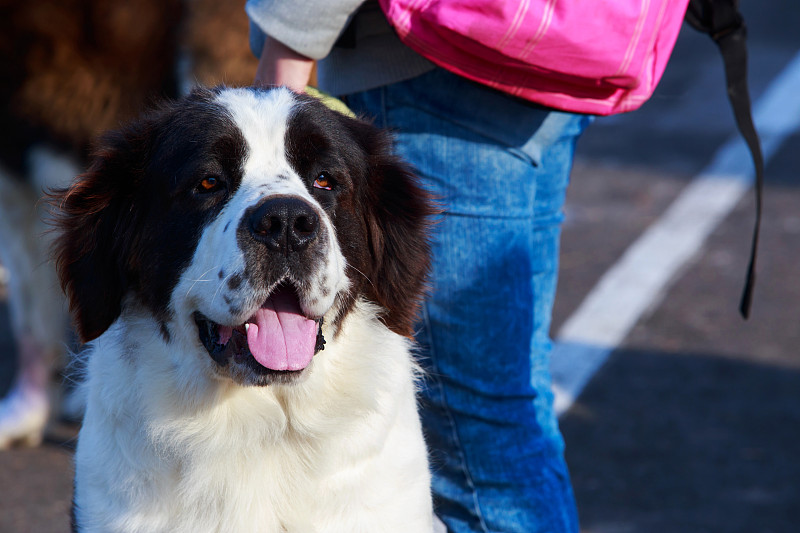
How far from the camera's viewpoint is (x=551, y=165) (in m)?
2.77

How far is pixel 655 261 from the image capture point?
19.8ft

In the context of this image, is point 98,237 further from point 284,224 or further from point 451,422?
point 451,422

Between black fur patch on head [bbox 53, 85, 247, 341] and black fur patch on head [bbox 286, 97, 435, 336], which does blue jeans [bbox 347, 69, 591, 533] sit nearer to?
black fur patch on head [bbox 286, 97, 435, 336]

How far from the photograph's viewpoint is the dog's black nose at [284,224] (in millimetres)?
2203

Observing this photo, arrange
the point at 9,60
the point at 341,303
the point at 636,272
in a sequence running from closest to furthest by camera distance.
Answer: the point at 341,303 → the point at 9,60 → the point at 636,272

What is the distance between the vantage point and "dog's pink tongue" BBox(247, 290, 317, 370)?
2279 mm

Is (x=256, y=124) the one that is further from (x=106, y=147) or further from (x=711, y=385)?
(x=711, y=385)

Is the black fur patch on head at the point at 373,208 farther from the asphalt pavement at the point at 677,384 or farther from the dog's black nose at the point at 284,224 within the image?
the asphalt pavement at the point at 677,384

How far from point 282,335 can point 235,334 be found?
0.38 ft

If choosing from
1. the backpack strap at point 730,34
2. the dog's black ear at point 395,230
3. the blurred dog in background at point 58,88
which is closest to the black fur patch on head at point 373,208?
the dog's black ear at point 395,230

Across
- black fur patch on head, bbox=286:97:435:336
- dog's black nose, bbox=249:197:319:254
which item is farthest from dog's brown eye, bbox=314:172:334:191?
dog's black nose, bbox=249:197:319:254

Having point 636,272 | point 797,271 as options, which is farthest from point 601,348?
point 797,271

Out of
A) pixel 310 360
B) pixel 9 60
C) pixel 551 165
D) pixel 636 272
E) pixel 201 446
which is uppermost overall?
pixel 551 165

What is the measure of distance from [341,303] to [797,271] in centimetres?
426
